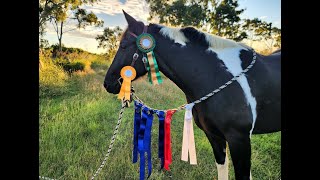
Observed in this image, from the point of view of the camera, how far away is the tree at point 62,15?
12.1 feet

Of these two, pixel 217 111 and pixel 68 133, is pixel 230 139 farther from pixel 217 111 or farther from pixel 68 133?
pixel 68 133

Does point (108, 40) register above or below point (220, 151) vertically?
above

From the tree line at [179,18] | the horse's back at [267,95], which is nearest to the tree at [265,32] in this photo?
the tree line at [179,18]

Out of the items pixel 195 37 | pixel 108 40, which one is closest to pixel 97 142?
pixel 108 40

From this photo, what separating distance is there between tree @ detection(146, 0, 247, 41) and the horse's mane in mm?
2927

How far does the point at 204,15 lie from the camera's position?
5352 millimetres

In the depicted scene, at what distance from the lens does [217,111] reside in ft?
5.68

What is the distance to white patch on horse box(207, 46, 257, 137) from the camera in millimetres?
1771

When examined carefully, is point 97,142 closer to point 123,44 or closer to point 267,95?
point 123,44

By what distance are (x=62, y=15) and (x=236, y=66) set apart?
296 cm

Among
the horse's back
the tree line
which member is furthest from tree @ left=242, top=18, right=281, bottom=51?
the horse's back
